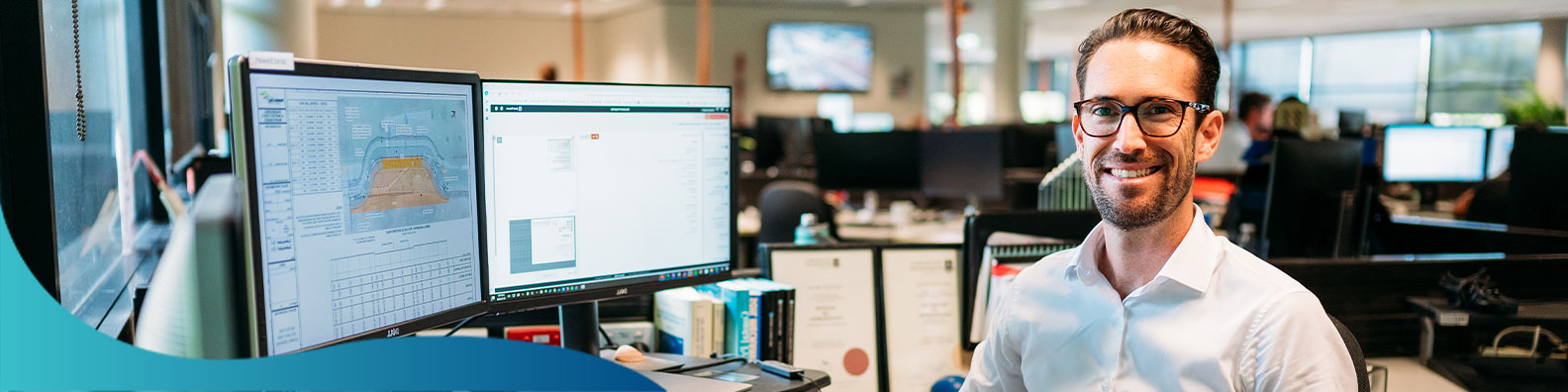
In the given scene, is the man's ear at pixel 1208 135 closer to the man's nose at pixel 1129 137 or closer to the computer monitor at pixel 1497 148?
the man's nose at pixel 1129 137

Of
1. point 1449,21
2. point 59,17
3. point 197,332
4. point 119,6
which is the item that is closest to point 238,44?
point 119,6

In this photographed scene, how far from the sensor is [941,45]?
62.7 ft

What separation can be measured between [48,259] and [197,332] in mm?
698

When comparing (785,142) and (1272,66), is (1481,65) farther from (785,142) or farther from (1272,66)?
(785,142)

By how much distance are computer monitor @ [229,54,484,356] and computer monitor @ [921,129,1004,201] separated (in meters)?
3.92

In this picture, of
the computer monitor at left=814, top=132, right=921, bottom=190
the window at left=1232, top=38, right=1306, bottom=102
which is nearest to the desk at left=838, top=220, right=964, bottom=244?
the computer monitor at left=814, top=132, right=921, bottom=190

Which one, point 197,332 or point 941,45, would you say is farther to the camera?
point 941,45

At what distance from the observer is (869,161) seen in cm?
546

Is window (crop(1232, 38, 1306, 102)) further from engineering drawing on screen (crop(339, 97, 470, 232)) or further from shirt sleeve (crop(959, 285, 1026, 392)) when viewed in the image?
engineering drawing on screen (crop(339, 97, 470, 232))

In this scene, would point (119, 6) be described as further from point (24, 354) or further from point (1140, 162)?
point (1140, 162)

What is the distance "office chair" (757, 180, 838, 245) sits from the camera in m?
4.18

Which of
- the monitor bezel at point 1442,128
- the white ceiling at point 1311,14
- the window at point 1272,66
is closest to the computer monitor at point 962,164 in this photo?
the monitor bezel at point 1442,128

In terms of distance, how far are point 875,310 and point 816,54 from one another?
11664 millimetres

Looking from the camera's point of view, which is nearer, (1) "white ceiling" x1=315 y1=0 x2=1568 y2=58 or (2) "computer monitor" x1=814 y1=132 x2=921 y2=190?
(2) "computer monitor" x1=814 y1=132 x2=921 y2=190
